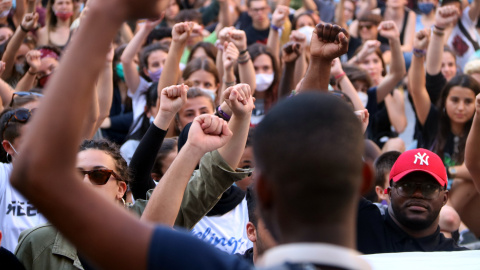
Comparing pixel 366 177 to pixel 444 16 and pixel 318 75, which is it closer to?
pixel 318 75

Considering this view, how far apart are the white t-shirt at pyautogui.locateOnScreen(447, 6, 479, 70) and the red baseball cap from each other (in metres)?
5.47

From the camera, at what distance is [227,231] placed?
3939 mm

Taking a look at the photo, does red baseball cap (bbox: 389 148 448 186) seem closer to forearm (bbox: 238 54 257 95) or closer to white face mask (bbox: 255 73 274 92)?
forearm (bbox: 238 54 257 95)

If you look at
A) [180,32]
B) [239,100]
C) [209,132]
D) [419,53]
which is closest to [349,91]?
[419,53]

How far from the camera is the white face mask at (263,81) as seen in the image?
655 centimetres

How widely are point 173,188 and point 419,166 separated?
1642 millimetres

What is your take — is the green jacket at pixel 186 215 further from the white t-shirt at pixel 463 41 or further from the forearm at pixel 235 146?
the white t-shirt at pixel 463 41

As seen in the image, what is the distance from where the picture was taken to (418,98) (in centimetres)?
610

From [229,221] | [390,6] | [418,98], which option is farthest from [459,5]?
[229,221]

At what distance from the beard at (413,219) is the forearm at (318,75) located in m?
0.73

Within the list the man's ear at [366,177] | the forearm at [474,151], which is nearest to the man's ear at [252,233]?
the forearm at [474,151]

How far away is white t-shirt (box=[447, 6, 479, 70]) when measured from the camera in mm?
8820

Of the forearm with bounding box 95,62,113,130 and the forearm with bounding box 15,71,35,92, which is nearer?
the forearm with bounding box 95,62,113,130

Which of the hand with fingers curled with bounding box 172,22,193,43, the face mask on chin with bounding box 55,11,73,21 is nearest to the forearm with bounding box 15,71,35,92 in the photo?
the hand with fingers curled with bounding box 172,22,193,43
